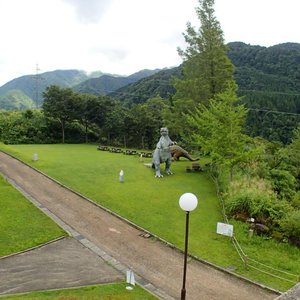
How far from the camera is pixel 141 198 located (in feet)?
61.2

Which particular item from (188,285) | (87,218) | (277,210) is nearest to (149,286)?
(188,285)

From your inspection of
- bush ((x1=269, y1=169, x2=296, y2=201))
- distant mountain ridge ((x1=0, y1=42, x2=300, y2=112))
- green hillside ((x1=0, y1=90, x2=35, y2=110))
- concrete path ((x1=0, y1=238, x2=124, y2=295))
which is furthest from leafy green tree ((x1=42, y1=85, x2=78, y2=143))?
green hillside ((x1=0, y1=90, x2=35, y2=110))

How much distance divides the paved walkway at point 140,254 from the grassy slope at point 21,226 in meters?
0.74

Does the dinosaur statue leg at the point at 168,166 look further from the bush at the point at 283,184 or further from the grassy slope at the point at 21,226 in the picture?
the grassy slope at the point at 21,226

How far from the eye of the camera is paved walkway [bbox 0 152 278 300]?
10.2m

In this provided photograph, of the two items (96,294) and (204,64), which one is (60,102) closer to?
Answer: (204,64)

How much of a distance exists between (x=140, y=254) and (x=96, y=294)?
10.5ft

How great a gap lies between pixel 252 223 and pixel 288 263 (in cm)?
293

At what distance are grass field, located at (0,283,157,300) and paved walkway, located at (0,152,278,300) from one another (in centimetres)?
59

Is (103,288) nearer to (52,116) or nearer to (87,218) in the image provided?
(87,218)

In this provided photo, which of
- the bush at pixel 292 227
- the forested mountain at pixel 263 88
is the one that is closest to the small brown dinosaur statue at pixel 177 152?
the bush at pixel 292 227

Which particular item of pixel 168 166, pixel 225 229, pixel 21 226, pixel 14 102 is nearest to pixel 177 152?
pixel 168 166

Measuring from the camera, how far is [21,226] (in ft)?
46.9

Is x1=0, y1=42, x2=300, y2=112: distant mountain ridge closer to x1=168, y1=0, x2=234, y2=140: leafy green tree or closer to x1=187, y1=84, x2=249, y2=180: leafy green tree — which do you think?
x1=168, y1=0, x2=234, y2=140: leafy green tree
